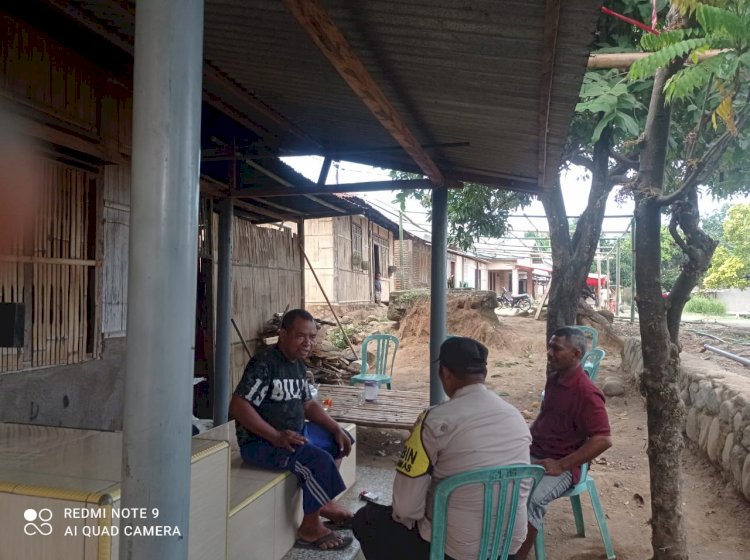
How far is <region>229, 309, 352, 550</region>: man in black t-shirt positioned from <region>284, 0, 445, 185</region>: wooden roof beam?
122 centimetres

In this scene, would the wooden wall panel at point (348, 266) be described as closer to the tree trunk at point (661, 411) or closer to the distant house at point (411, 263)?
the distant house at point (411, 263)

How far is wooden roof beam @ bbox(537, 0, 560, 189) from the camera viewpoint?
6.33 feet

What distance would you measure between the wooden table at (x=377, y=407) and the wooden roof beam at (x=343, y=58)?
96.4 inches

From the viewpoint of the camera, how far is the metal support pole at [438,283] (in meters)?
4.73

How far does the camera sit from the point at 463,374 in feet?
7.18

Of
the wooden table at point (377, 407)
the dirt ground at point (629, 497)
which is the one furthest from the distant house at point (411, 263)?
the wooden table at point (377, 407)

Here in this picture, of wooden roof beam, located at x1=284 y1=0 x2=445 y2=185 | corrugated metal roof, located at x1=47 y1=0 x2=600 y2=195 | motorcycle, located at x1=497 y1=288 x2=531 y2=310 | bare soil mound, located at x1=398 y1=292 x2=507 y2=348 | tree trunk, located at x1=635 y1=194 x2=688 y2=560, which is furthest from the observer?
motorcycle, located at x1=497 y1=288 x2=531 y2=310

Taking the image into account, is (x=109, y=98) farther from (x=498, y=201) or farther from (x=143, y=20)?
(x=498, y=201)

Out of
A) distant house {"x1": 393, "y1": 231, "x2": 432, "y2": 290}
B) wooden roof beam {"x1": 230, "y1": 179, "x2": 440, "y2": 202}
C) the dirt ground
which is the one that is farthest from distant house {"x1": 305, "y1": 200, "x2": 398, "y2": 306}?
wooden roof beam {"x1": 230, "y1": 179, "x2": 440, "y2": 202}

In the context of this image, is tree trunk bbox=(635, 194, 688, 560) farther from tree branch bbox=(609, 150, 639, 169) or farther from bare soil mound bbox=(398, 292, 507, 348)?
bare soil mound bbox=(398, 292, 507, 348)

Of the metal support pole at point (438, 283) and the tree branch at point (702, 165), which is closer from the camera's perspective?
the tree branch at point (702, 165)

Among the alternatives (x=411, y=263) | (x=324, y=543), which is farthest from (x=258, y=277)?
(x=411, y=263)

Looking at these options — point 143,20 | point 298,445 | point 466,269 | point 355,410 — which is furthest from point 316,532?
A: point 466,269

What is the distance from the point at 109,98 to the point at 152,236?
3.52 m
